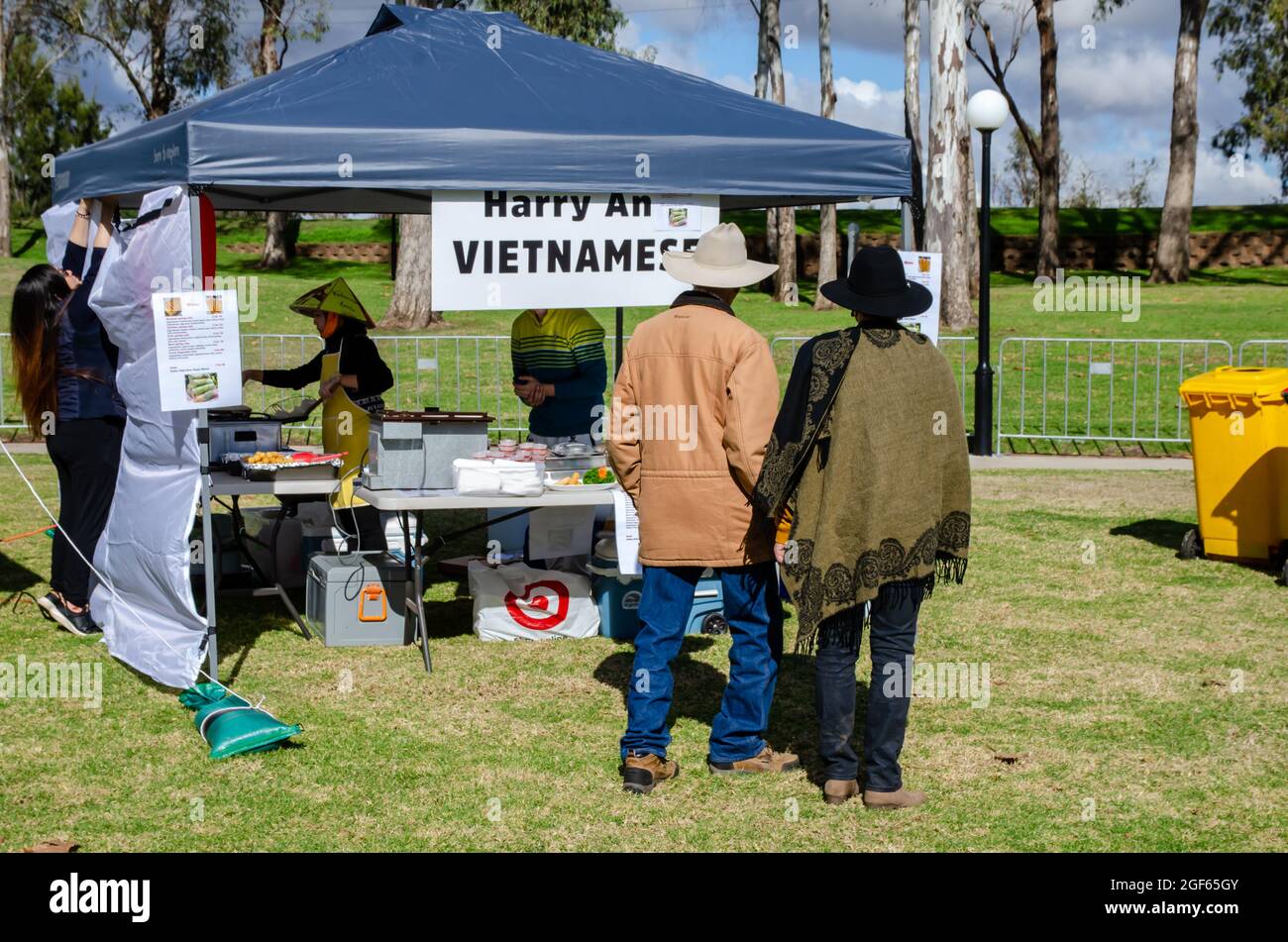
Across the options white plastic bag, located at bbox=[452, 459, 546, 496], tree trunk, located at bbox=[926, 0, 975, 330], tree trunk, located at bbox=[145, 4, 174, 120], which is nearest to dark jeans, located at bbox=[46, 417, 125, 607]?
white plastic bag, located at bbox=[452, 459, 546, 496]

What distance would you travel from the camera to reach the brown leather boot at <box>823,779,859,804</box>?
5.17 metres

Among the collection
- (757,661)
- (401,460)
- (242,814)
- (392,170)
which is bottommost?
(242,814)

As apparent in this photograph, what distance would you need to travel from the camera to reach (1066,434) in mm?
14781

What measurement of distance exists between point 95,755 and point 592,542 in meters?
3.29

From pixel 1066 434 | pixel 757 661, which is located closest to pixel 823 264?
pixel 1066 434

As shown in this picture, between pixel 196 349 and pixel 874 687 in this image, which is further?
pixel 196 349

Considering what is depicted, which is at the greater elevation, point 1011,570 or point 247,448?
point 247,448

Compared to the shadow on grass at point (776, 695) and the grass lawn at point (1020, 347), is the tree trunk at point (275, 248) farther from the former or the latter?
the shadow on grass at point (776, 695)

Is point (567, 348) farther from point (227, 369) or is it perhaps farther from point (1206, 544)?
point (1206, 544)

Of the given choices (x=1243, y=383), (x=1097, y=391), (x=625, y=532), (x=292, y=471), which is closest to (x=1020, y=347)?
(x=1097, y=391)

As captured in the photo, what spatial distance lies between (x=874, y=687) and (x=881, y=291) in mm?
1416

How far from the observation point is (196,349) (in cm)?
620

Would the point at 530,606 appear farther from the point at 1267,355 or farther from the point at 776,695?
the point at 1267,355

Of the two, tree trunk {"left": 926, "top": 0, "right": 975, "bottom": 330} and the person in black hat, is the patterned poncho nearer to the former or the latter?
the person in black hat
